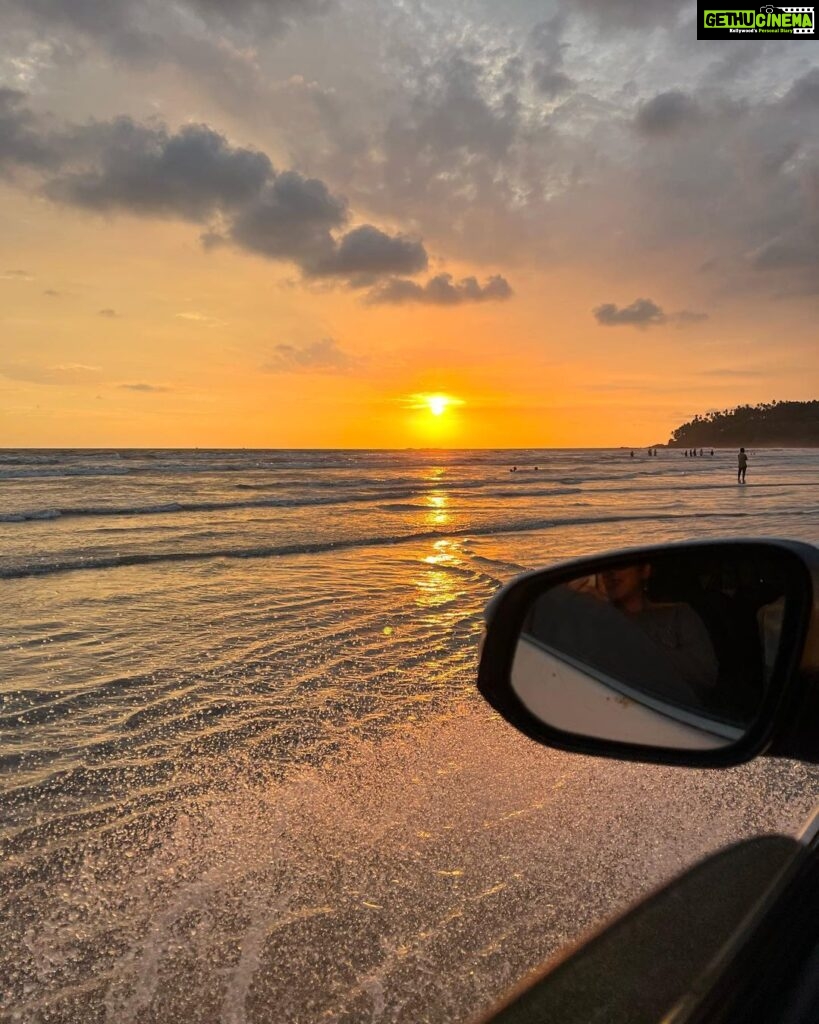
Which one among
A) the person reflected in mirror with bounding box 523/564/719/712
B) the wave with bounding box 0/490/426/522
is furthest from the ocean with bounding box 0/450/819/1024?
the wave with bounding box 0/490/426/522

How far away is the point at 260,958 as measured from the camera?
71.4 inches

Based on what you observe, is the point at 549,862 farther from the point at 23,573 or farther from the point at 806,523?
the point at 806,523

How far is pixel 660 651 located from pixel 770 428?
662ft

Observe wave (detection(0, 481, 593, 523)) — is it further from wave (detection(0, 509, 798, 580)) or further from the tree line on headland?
the tree line on headland

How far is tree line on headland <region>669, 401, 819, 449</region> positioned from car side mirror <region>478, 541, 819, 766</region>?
190476 millimetres

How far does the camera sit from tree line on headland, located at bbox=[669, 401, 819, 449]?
16725 cm

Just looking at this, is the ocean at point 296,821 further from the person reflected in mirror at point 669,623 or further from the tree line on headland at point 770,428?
the tree line on headland at point 770,428

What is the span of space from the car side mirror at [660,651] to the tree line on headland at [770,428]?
7499 inches

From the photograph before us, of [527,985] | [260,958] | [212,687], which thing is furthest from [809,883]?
[212,687]

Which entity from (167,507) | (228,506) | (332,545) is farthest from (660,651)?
(228,506)

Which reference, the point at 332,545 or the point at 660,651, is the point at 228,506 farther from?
the point at 660,651

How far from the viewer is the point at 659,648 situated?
1512 mm

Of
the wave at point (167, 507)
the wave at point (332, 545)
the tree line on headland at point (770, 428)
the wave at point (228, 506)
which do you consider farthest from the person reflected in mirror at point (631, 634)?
the tree line on headland at point (770, 428)

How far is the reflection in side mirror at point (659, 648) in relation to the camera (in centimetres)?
130
